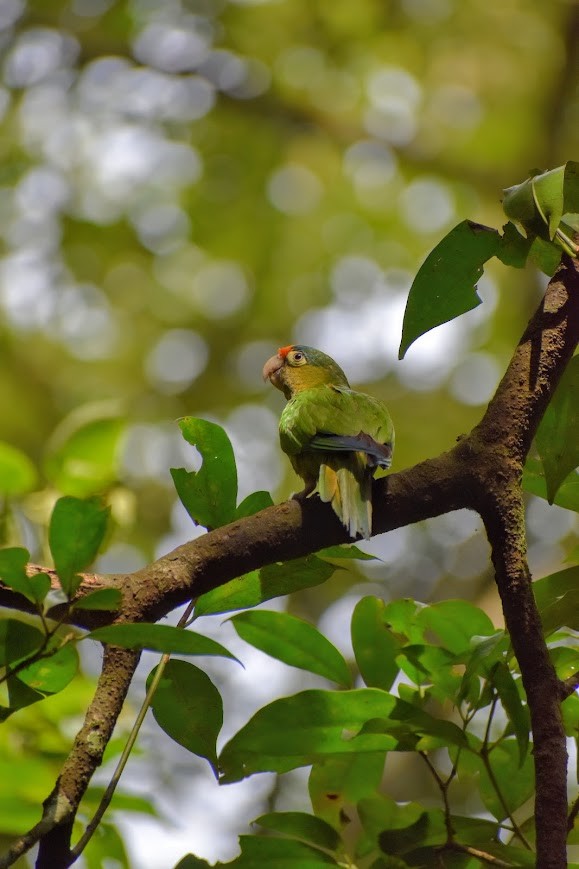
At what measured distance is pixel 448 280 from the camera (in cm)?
156

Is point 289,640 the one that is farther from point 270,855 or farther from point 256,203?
point 256,203

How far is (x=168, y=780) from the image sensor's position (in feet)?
16.9

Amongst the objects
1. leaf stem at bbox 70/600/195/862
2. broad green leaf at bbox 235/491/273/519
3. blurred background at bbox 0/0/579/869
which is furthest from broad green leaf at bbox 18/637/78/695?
blurred background at bbox 0/0/579/869

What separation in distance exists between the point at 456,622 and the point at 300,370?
5.01 feet

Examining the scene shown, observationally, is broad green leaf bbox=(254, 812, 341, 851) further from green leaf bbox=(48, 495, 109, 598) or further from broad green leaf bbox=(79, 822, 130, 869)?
green leaf bbox=(48, 495, 109, 598)

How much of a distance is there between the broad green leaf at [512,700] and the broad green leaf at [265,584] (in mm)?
329

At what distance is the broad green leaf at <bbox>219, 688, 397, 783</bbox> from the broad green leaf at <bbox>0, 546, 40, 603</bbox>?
447 millimetres

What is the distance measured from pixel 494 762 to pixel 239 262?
6352mm

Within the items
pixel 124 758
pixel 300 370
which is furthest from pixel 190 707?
pixel 300 370

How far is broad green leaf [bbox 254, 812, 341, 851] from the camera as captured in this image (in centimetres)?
163

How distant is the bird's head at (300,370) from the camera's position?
10.2ft

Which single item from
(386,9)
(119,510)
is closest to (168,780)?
(119,510)

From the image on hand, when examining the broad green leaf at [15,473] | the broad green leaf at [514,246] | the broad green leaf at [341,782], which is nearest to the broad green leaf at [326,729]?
the broad green leaf at [341,782]

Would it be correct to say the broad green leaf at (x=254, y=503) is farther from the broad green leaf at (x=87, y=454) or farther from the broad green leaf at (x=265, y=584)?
the broad green leaf at (x=87, y=454)
